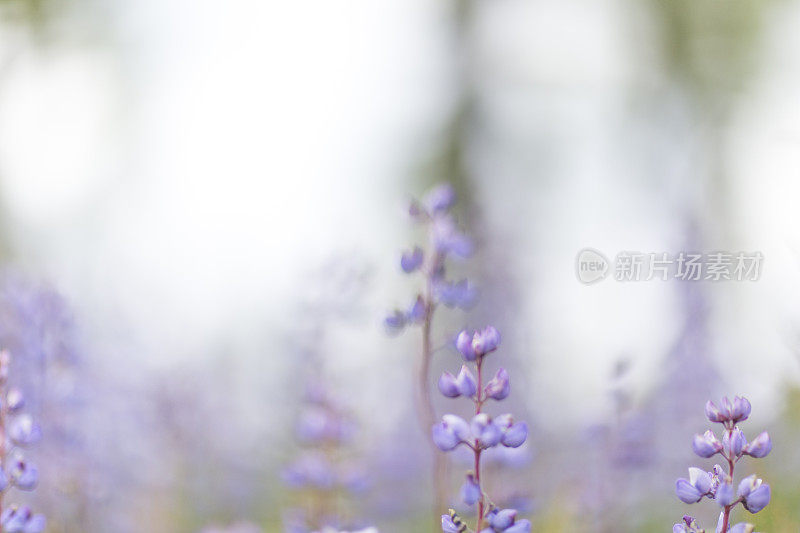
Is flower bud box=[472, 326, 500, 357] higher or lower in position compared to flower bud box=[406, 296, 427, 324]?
higher

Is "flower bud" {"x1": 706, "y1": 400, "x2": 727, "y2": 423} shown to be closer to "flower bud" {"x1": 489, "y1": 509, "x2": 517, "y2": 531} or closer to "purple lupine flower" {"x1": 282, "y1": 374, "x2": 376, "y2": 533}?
"flower bud" {"x1": 489, "y1": 509, "x2": 517, "y2": 531}

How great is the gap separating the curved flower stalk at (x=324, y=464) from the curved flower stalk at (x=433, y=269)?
0.47 m

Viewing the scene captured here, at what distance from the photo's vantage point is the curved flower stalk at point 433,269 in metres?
1.95

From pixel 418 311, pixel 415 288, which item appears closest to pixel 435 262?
pixel 418 311

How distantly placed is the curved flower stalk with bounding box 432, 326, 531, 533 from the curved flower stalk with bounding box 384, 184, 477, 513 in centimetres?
49

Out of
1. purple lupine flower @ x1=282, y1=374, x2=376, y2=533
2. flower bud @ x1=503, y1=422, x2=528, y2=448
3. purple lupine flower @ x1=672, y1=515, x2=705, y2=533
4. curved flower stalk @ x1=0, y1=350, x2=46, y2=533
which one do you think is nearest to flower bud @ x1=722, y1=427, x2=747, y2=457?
purple lupine flower @ x1=672, y1=515, x2=705, y2=533

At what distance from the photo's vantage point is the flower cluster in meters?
1.96

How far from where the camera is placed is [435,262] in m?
2.01

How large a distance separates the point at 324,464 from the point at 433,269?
77 cm

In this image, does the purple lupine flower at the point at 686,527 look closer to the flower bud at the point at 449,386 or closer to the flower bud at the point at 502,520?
the flower bud at the point at 502,520

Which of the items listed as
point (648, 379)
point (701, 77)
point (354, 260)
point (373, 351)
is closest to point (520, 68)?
point (701, 77)

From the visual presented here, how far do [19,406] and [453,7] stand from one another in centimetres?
939

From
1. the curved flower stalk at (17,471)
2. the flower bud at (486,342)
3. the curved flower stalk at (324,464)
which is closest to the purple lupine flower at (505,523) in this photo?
the flower bud at (486,342)

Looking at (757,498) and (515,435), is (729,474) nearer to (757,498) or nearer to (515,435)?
(757,498)
